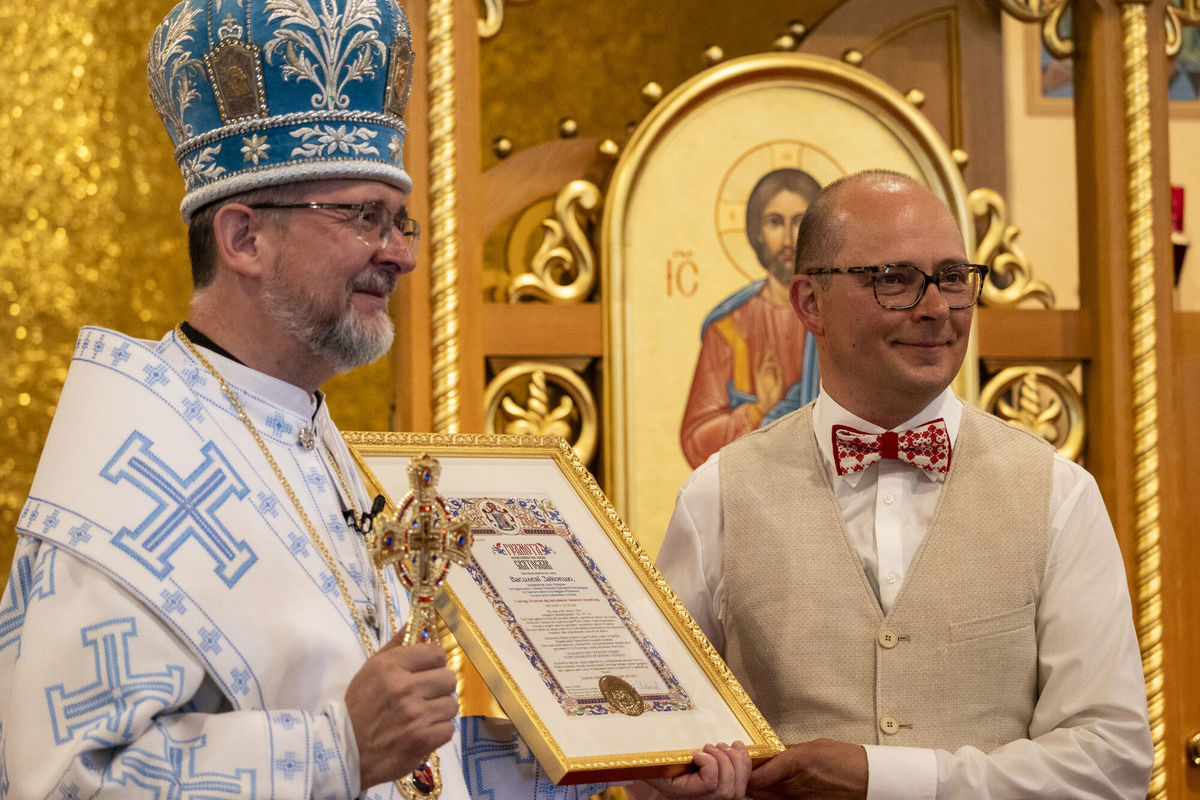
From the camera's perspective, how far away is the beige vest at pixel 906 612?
288 centimetres

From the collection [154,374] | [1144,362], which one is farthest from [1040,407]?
[154,374]

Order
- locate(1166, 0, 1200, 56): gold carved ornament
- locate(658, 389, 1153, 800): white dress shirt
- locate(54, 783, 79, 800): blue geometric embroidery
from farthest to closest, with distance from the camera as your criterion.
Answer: locate(1166, 0, 1200, 56): gold carved ornament → locate(658, 389, 1153, 800): white dress shirt → locate(54, 783, 79, 800): blue geometric embroidery

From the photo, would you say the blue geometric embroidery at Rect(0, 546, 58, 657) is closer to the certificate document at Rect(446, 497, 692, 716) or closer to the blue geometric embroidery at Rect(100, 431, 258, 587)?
the blue geometric embroidery at Rect(100, 431, 258, 587)

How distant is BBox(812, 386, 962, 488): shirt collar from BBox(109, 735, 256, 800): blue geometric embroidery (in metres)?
1.51

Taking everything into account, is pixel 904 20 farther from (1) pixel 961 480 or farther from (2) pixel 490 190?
(1) pixel 961 480

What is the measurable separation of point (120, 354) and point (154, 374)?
0.20ft

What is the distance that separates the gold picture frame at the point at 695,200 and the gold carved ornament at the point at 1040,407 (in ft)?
0.46

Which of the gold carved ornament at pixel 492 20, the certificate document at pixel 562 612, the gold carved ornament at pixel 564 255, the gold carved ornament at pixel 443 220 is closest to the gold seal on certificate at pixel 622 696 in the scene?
the certificate document at pixel 562 612

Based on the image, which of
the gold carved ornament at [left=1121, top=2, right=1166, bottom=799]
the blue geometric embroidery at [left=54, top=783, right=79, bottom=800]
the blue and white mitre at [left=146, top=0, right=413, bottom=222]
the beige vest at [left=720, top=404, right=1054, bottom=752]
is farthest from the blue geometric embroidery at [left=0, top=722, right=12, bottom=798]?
the gold carved ornament at [left=1121, top=2, right=1166, bottom=799]

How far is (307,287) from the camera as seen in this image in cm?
245

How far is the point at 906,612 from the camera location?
2.92m

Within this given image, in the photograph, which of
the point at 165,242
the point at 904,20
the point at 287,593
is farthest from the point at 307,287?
the point at 904,20

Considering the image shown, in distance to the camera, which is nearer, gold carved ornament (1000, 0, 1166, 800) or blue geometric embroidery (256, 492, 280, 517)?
blue geometric embroidery (256, 492, 280, 517)

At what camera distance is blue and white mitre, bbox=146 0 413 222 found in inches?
97.5
